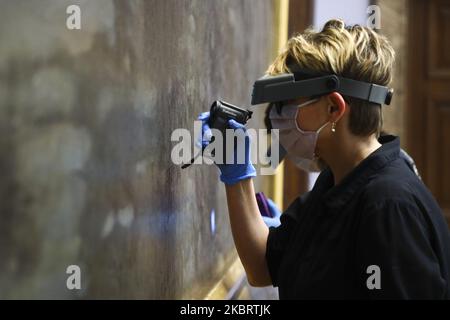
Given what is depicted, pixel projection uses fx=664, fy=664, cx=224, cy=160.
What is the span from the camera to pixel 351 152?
1.30 meters

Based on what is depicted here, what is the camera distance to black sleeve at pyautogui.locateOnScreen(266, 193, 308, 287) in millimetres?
1464

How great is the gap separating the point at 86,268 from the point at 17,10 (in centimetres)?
40

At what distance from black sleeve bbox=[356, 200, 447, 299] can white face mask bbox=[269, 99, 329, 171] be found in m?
0.24

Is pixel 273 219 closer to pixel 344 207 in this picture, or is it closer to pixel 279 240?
pixel 279 240

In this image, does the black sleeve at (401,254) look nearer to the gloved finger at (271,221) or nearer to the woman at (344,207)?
the woman at (344,207)

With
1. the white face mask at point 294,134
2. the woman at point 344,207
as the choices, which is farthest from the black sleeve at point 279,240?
the white face mask at point 294,134

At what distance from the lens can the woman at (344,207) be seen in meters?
1.09

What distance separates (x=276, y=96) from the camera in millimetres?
1300

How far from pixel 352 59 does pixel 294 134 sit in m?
0.18

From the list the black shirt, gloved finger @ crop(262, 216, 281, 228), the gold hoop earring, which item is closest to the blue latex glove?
gloved finger @ crop(262, 216, 281, 228)

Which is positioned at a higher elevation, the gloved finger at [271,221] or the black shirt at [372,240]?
the black shirt at [372,240]

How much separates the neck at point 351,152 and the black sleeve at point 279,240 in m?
0.18

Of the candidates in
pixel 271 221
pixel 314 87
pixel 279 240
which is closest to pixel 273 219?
pixel 271 221

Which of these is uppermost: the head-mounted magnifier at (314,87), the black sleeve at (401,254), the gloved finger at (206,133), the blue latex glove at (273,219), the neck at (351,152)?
the head-mounted magnifier at (314,87)
